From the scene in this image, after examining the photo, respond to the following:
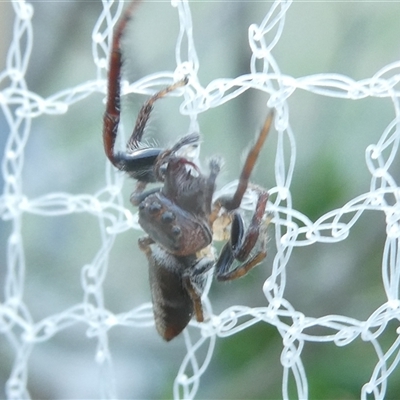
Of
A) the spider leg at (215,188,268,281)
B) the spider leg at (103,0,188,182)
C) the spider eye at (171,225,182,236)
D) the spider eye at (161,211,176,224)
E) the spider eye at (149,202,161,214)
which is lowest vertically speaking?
the spider leg at (215,188,268,281)

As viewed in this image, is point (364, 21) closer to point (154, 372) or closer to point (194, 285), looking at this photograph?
point (194, 285)

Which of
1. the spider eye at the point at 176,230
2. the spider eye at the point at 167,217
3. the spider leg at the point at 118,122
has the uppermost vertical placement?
the spider leg at the point at 118,122

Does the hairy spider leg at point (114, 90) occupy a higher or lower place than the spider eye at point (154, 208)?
higher

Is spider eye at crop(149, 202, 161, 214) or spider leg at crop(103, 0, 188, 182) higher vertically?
spider leg at crop(103, 0, 188, 182)

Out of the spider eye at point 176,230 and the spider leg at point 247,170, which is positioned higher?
the spider leg at point 247,170
